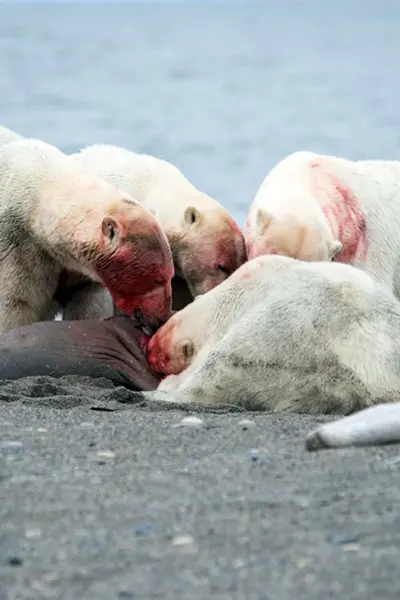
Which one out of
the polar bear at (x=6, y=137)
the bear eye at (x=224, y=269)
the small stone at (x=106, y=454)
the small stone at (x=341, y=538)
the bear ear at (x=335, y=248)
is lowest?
the bear eye at (x=224, y=269)

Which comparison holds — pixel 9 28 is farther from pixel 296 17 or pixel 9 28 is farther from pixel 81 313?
pixel 81 313

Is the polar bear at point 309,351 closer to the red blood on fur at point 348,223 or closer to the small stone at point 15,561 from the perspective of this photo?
the red blood on fur at point 348,223

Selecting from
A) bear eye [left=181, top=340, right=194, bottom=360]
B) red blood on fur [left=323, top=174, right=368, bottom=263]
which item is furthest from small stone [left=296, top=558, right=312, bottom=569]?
red blood on fur [left=323, top=174, right=368, bottom=263]

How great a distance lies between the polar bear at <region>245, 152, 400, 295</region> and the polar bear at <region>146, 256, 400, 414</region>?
109 cm

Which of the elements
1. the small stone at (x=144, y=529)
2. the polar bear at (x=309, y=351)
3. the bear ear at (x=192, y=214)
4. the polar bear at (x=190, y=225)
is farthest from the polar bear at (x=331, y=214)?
the small stone at (x=144, y=529)

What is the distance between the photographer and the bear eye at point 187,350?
643 cm

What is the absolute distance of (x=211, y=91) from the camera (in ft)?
171

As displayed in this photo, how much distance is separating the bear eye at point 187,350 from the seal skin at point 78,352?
9.3 inches

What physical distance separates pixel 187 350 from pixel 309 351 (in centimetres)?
81

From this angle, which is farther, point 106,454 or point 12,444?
point 12,444

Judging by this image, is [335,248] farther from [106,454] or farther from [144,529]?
[144,529]

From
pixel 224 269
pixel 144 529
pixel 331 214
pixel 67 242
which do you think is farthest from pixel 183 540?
pixel 331 214

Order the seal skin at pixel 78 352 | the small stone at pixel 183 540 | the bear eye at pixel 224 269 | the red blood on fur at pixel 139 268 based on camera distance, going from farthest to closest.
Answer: the bear eye at pixel 224 269 → the red blood on fur at pixel 139 268 → the seal skin at pixel 78 352 → the small stone at pixel 183 540

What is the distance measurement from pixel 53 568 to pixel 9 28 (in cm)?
9598
